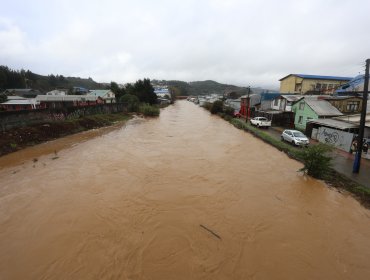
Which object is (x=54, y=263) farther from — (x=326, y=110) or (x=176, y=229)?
(x=326, y=110)

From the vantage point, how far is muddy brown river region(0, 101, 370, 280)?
636 centimetres

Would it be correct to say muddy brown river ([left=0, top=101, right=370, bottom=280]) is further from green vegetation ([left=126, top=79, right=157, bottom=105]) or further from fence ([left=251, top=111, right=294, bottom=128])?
green vegetation ([left=126, top=79, right=157, bottom=105])

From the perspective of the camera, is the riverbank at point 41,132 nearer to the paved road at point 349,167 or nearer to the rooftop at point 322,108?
the paved road at point 349,167

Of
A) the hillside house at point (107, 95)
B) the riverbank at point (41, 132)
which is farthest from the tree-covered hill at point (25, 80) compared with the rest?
the riverbank at point (41, 132)

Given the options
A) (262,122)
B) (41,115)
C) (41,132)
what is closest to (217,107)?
(262,122)

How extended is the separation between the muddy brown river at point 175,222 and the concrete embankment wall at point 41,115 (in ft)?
20.4

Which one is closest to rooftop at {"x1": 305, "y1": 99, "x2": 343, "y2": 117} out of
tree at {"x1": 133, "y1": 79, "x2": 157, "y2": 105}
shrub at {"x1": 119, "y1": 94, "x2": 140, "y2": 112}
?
shrub at {"x1": 119, "y1": 94, "x2": 140, "y2": 112}

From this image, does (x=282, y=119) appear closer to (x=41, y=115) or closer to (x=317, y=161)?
(x=317, y=161)

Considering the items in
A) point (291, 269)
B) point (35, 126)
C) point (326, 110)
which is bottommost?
point (291, 269)

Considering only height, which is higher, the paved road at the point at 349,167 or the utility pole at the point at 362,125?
the utility pole at the point at 362,125

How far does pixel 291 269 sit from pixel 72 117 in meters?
29.7

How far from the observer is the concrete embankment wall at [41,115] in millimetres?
19691

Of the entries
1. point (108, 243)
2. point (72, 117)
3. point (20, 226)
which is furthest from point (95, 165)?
point (72, 117)

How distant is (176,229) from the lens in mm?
8039
